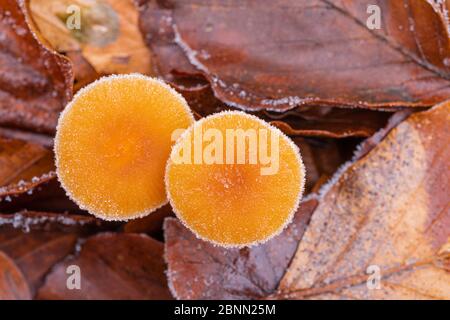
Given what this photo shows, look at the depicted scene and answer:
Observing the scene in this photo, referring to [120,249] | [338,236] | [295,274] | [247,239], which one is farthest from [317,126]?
[120,249]

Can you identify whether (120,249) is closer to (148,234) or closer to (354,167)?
(148,234)

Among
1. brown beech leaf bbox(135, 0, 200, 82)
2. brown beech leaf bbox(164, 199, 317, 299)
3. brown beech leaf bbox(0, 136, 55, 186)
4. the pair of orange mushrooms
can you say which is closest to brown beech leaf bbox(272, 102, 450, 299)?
brown beech leaf bbox(164, 199, 317, 299)

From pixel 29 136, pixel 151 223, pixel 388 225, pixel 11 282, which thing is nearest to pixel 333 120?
pixel 388 225

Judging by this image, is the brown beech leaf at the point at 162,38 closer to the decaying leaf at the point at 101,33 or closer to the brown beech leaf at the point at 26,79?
the decaying leaf at the point at 101,33

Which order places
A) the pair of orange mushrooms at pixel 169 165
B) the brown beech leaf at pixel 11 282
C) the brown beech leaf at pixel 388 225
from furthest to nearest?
the brown beech leaf at pixel 11 282
the brown beech leaf at pixel 388 225
the pair of orange mushrooms at pixel 169 165

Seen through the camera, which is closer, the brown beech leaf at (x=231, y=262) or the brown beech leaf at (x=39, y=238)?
the brown beech leaf at (x=231, y=262)

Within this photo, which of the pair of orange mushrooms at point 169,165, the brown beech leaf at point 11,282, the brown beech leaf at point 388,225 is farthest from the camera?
the brown beech leaf at point 11,282

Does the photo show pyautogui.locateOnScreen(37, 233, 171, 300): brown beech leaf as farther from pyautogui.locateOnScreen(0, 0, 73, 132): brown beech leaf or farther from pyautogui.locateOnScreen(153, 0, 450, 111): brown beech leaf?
pyautogui.locateOnScreen(153, 0, 450, 111): brown beech leaf

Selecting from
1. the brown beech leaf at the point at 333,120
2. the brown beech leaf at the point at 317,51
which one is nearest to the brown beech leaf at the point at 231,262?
the brown beech leaf at the point at 333,120
